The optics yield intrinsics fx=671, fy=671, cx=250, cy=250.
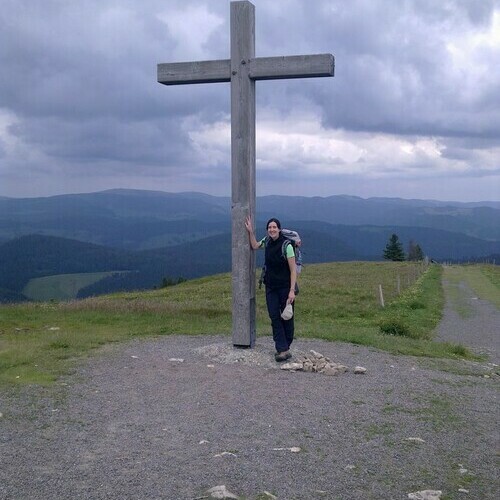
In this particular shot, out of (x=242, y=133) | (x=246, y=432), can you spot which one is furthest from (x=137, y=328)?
(x=246, y=432)

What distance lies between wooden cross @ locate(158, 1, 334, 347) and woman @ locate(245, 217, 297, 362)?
302 millimetres

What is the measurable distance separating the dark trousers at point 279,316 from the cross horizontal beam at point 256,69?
3.18 m

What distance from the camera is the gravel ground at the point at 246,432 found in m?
5.23

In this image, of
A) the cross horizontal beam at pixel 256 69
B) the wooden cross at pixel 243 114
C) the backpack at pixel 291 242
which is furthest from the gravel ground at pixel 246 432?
the cross horizontal beam at pixel 256 69

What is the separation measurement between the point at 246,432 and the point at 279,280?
143 inches

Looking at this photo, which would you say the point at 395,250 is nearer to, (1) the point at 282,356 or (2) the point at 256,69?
(2) the point at 256,69

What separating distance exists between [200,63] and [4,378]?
541 centimetres

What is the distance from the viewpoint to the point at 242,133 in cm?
1011

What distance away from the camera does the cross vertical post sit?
10078 millimetres

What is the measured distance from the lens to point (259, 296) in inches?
1075

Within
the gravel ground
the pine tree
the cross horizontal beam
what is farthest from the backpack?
the pine tree

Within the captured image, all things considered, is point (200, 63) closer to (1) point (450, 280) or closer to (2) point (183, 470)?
(2) point (183, 470)

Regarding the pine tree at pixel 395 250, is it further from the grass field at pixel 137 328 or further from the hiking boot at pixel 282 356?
the hiking boot at pixel 282 356

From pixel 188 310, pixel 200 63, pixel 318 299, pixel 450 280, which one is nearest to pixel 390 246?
pixel 450 280
